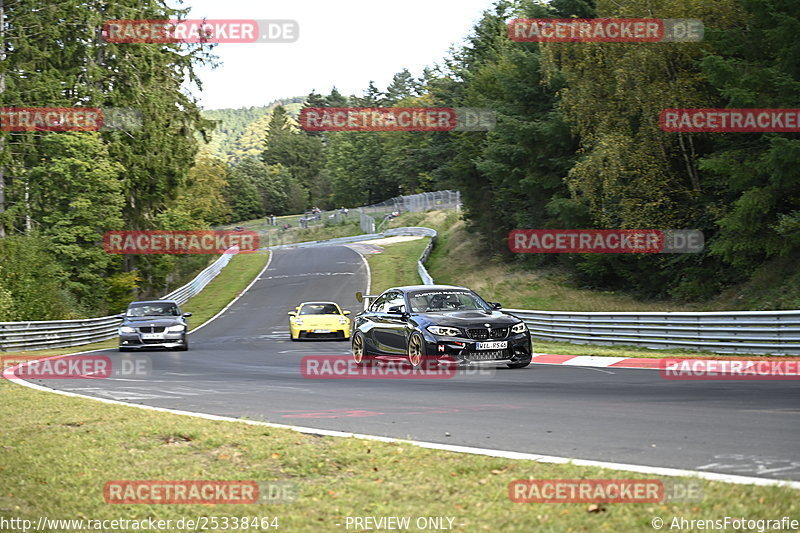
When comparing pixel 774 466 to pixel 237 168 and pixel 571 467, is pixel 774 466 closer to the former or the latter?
pixel 571 467

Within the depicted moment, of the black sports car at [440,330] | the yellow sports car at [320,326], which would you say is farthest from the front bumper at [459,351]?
the yellow sports car at [320,326]

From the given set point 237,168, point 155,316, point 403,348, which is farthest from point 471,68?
point 237,168

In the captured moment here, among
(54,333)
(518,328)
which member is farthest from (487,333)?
(54,333)

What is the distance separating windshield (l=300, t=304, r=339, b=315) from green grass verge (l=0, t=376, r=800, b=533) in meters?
20.4

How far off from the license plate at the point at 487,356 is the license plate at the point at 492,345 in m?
0.08

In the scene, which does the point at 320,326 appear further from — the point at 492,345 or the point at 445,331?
the point at 492,345

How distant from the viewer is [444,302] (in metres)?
16.7

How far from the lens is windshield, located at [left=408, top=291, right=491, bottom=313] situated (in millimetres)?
16531

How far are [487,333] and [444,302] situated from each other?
1.51 metres

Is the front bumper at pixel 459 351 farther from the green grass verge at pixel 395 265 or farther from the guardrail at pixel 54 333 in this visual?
the green grass verge at pixel 395 265

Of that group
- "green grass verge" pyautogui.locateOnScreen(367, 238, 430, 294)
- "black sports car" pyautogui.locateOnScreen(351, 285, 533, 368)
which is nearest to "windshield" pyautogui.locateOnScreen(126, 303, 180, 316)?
"black sports car" pyautogui.locateOnScreen(351, 285, 533, 368)

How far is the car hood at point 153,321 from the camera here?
2677cm

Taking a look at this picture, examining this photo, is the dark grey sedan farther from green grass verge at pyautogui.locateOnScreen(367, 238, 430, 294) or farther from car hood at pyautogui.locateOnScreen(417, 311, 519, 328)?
green grass verge at pyautogui.locateOnScreen(367, 238, 430, 294)

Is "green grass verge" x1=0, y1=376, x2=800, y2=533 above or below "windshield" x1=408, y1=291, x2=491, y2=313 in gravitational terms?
below
